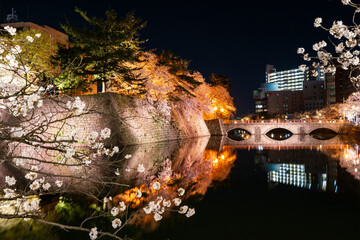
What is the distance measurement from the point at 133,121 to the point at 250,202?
19647mm

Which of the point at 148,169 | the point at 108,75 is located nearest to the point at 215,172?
the point at 148,169

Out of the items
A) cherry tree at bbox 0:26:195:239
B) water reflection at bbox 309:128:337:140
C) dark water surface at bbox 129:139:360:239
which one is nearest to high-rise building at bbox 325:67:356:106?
water reflection at bbox 309:128:337:140

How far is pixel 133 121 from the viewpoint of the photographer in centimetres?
2628

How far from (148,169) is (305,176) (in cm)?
705

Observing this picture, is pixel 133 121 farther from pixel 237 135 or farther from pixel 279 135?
pixel 279 135

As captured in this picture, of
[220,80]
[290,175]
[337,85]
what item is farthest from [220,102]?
[337,85]

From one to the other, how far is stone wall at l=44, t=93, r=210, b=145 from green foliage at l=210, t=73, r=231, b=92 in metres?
19.6

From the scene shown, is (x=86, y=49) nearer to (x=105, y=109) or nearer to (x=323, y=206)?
(x=105, y=109)

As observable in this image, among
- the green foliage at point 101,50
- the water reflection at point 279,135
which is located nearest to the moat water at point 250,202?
the green foliage at point 101,50

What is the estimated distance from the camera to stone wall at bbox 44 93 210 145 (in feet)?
76.9

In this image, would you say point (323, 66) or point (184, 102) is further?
point (184, 102)

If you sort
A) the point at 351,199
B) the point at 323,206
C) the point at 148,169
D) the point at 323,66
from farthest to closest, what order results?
the point at 148,169, the point at 351,199, the point at 323,206, the point at 323,66

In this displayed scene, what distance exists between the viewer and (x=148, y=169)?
12703 millimetres

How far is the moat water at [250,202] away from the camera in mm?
5715
